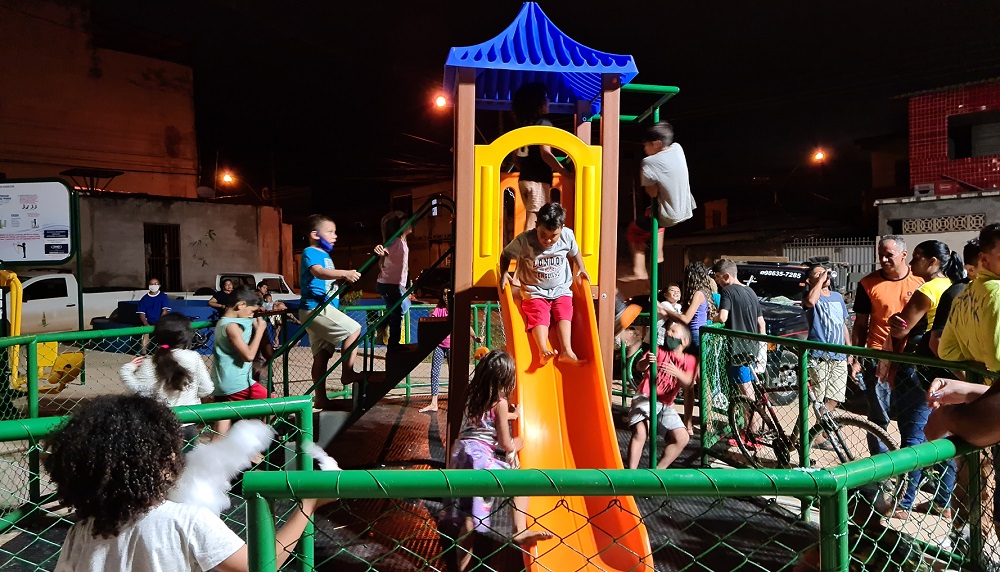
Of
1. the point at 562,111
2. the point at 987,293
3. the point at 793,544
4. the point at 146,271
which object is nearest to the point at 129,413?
the point at 987,293

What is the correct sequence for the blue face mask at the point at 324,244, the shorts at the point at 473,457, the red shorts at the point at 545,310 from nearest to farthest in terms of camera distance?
the shorts at the point at 473,457 < the red shorts at the point at 545,310 < the blue face mask at the point at 324,244

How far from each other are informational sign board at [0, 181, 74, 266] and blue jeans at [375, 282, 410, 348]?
3.30m

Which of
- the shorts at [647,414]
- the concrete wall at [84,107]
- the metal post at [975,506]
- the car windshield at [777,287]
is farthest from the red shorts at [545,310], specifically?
the concrete wall at [84,107]

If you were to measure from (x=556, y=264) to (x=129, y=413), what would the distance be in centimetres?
360

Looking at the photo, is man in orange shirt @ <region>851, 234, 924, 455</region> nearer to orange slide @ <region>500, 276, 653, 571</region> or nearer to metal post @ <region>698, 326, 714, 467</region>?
metal post @ <region>698, 326, 714, 467</region>

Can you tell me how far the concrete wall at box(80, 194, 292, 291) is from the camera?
19266 mm

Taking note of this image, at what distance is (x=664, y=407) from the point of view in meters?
5.12

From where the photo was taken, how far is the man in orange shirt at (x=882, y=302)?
5.04 m

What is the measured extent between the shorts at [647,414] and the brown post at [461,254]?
1411 mm

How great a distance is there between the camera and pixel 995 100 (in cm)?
2234

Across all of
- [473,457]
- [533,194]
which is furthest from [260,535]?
[533,194]

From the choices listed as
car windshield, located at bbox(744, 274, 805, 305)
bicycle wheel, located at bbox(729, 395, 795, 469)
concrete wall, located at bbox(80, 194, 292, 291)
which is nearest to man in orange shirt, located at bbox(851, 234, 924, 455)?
bicycle wheel, located at bbox(729, 395, 795, 469)

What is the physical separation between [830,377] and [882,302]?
2.79 feet

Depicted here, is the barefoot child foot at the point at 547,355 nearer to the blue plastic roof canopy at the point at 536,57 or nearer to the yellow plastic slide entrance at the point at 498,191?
the yellow plastic slide entrance at the point at 498,191
